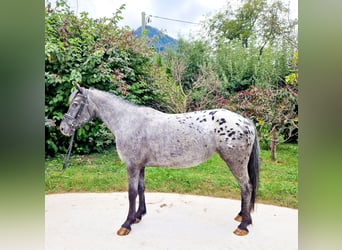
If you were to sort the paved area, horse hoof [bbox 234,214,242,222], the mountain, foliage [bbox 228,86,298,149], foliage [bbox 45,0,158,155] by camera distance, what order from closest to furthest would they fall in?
the paved area, horse hoof [bbox 234,214,242,222], foliage [bbox 45,0,158,155], foliage [bbox 228,86,298,149], the mountain

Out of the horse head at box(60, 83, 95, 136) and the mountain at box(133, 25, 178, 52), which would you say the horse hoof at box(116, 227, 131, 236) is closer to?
the horse head at box(60, 83, 95, 136)

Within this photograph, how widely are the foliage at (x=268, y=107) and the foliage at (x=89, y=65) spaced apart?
98cm

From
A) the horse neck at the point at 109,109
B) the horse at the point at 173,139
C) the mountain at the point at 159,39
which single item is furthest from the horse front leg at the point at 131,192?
the mountain at the point at 159,39

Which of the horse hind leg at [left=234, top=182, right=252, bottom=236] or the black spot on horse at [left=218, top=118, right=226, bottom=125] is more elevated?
the black spot on horse at [left=218, top=118, right=226, bottom=125]

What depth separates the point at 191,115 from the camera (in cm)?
222

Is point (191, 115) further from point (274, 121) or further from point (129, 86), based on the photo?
point (274, 121)

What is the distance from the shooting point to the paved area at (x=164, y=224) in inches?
78.5

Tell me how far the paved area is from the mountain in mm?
1715

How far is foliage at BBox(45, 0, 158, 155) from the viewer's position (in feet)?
8.71

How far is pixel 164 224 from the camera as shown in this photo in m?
2.29

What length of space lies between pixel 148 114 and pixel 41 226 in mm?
1269

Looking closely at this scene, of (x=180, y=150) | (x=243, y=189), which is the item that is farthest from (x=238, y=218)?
(x=180, y=150)

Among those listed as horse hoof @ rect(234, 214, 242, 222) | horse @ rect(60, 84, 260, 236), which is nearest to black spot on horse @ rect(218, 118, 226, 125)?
horse @ rect(60, 84, 260, 236)
